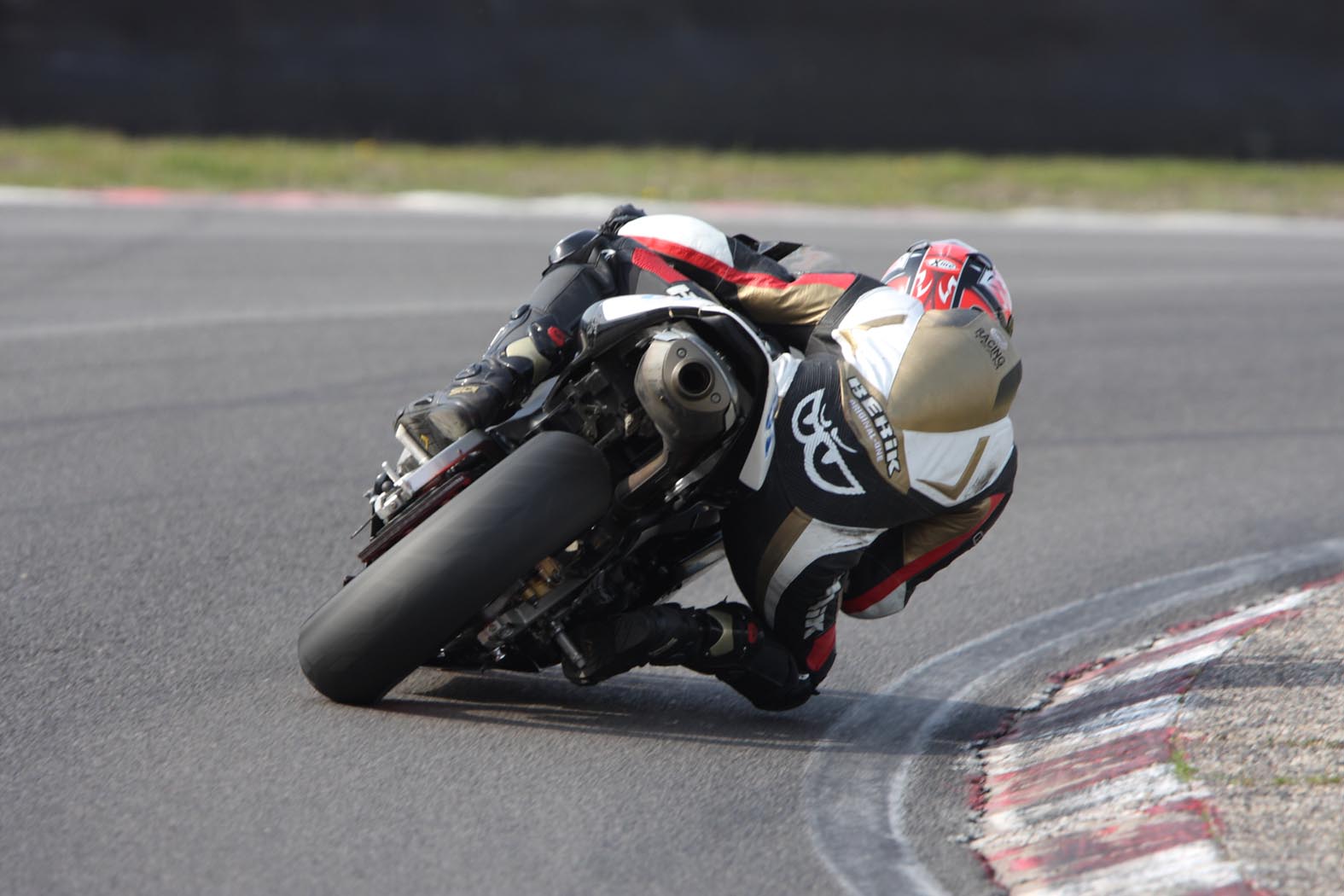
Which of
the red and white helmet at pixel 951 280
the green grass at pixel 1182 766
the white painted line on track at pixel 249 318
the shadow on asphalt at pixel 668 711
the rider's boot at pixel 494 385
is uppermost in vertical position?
the red and white helmet at pixel 951 280

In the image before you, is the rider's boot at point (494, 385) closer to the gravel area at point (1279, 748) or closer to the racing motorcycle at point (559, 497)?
A: the racing motorcycle at point (559, 497)

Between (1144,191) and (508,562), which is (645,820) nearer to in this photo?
(508,562)

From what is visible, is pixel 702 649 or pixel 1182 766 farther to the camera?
pixel 702 649

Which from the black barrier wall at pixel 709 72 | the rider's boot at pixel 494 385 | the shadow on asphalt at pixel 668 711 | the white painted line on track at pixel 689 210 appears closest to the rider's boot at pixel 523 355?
the rider's boot at pixel 494 385

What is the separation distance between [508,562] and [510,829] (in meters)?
0.59

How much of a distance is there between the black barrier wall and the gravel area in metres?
12.8

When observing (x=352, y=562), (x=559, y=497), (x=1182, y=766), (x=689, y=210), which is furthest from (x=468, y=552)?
→ (x=689, y=210)

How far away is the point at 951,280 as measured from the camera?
4234mm

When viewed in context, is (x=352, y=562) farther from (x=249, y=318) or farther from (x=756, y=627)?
(x=249, y=318)

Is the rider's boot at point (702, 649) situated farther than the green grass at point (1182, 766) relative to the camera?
Yes

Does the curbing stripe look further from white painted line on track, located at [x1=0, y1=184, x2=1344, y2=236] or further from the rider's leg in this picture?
white painted line on track, located at [x1=0, y1=184, x2=1344, y2=236]

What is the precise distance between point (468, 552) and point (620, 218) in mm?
1270

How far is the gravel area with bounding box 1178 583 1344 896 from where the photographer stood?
10.2 feet

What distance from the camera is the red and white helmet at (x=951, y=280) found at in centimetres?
420
